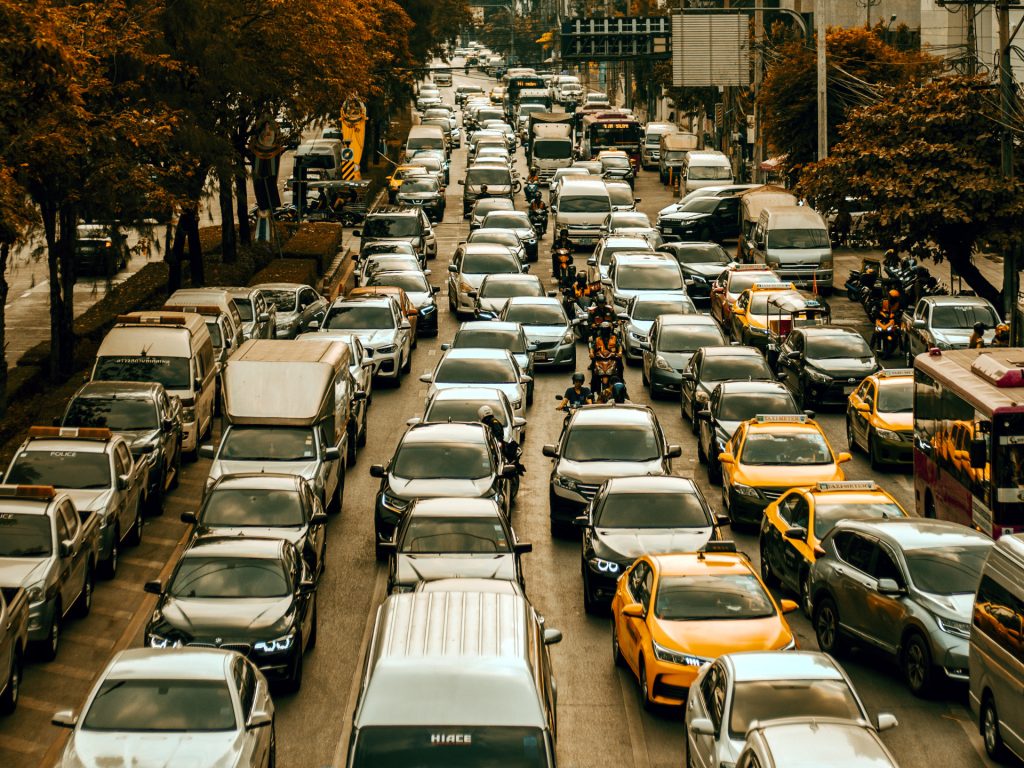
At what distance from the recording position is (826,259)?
44.1 m

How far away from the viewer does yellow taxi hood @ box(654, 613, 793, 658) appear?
15.8 metres

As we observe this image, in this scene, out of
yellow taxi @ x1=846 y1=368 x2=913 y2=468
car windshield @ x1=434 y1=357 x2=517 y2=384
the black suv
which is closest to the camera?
yellow taxi @ x1=846 y1=368 x2=913 y2=468

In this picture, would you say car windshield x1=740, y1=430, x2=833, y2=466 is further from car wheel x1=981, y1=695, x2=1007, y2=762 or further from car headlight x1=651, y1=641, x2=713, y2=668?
car wheel x1=981, y1=695, x2=1007, y2=762

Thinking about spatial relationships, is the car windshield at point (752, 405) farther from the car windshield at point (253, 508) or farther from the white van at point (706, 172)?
the white van at point (706, 172)

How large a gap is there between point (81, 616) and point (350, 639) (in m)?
3.51

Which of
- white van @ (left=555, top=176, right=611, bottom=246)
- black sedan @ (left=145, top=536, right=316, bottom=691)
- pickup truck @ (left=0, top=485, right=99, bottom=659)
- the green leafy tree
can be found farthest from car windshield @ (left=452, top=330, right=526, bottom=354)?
white van @ (left=555, top=176, right=611, bottom=246)

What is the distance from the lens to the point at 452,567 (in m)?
18.7

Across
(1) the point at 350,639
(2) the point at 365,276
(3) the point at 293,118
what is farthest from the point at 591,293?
(1) the point at 350,639

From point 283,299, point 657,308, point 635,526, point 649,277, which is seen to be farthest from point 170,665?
point 649,277

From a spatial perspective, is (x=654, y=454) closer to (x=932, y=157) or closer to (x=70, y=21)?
(x=70, y=21)

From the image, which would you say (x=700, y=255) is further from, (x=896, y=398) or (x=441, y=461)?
(x=441, y=461)

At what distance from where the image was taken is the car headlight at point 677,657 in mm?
15773

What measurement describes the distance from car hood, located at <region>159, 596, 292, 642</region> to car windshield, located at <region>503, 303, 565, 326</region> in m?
18.2

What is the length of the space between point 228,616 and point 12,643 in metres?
2.14
